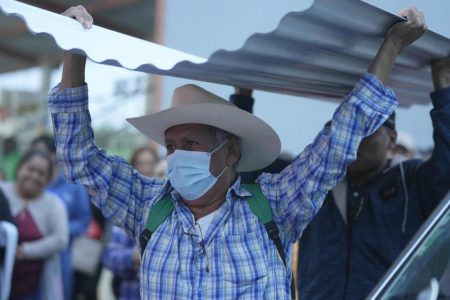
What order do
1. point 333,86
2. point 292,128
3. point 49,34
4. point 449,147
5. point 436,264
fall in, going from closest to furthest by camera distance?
point 49,34 → point 436,264 → point 449,147 → point 333,86 → point 292,128

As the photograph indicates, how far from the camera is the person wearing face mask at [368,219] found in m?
2.92

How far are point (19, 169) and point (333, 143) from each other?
3.39 m

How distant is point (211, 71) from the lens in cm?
252

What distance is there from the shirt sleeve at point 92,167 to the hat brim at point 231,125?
19 cm

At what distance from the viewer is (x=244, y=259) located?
2.35m

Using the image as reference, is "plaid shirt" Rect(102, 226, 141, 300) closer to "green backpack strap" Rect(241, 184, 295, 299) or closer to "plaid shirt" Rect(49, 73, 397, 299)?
"plaid shirt" Rect(49, 73, 397, 299)

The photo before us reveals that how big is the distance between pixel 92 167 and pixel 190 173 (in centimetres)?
34

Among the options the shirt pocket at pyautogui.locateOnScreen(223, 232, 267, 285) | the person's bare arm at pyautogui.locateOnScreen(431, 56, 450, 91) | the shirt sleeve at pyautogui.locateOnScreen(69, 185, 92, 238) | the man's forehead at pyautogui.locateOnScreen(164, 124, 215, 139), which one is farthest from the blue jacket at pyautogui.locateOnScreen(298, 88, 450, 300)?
the shirt sleeve at pyautogui.locateOnScreen(69, 185, 92, 238)

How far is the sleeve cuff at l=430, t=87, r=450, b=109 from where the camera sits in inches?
104

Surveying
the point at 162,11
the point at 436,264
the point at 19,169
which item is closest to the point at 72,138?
the point at 436,264

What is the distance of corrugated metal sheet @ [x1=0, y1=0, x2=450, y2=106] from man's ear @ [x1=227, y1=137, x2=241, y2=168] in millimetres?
233

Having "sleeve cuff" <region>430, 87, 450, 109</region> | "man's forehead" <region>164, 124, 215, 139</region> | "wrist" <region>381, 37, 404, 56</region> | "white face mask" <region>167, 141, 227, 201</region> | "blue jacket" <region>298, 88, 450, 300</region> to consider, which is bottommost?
"blue jacket" <region>298, 88, 450, 300</region>

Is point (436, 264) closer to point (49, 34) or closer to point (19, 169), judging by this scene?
point (49, 34)

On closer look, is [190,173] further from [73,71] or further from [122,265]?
[122,265]
